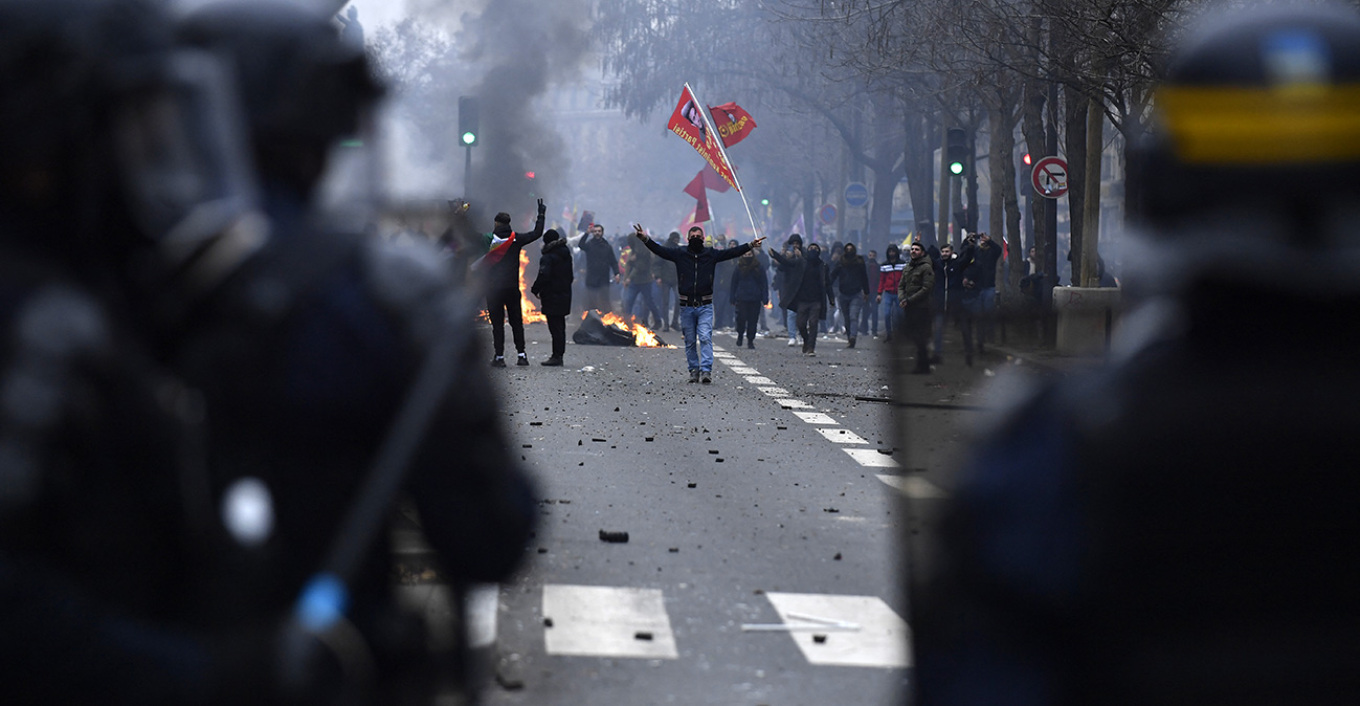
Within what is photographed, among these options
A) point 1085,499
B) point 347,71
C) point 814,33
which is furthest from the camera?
point 814,33

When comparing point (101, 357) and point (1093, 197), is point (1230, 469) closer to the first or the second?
point (101, 357)

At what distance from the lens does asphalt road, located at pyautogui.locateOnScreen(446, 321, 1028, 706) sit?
515 centimetres

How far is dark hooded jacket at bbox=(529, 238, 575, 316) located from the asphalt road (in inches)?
237

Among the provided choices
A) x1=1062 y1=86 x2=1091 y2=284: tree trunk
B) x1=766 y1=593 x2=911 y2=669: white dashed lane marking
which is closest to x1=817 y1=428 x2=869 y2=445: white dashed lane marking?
x1=766 y1=593 x2=911 y2=669: white dashed lane marking

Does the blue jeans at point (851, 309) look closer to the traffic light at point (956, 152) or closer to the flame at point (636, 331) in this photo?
the traffic light at point (956, 152)

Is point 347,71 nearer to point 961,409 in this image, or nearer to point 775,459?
point 961,409

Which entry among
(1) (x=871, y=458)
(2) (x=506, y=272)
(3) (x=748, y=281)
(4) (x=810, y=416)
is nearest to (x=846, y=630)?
(1) (x=871, y=458)

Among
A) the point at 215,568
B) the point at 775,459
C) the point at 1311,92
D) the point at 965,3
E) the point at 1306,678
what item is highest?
the point at 965,3

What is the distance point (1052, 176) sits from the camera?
91.1ft

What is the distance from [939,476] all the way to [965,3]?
91.2 feet

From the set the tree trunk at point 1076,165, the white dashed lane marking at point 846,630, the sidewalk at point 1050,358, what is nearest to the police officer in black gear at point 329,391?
the sidewalk at point 1050,358

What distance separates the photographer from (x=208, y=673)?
1657 millimetres

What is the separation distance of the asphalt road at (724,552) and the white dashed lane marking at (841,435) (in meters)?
0.02

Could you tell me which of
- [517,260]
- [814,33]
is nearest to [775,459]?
[517,260]
